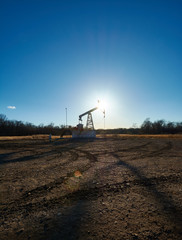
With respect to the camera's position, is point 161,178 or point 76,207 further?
point 161,178

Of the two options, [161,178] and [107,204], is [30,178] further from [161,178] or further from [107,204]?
[161,178]

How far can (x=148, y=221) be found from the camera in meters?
2.11

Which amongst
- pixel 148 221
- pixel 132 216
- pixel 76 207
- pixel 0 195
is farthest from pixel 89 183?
pixel 0 195

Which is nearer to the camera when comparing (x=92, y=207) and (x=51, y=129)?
(x=92, y=207)

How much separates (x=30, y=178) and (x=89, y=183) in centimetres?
198

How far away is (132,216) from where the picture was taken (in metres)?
2.25

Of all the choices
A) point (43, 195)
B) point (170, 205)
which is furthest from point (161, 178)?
point (43, 195)

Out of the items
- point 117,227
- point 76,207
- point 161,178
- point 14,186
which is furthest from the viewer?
point 161,178

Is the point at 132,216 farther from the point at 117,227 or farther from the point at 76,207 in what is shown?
the point at 76,207

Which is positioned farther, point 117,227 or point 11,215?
point 11,215

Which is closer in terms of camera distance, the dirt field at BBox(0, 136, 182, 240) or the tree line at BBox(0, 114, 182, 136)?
the dirt field at BBox(0, 136, 182, 240)

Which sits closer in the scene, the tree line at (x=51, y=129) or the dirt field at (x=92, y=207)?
the dirt field at (x=92, y=207)

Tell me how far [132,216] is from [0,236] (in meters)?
2.04

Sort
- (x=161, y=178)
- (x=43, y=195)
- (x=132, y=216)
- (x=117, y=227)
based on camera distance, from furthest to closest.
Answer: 1. (x=161, y=178)
2. (x=43, y=195)
3. (x=132, y=216)
4. (x=117, y=227)
